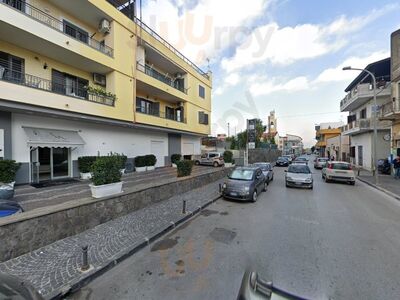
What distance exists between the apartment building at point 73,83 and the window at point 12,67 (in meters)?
0.04

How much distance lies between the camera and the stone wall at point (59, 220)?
4.25 metres

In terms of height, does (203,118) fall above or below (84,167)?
above

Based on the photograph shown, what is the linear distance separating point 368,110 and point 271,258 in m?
26.5

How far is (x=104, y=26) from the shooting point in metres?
13.5

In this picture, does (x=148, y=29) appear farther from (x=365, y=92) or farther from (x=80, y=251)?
(x=365, y=92)

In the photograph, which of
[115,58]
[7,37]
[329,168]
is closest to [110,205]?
[7,37]

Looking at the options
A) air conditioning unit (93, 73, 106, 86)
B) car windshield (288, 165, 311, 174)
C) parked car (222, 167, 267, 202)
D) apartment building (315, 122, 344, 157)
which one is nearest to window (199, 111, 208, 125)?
air conditioning unit (93, 73, 106, 86)

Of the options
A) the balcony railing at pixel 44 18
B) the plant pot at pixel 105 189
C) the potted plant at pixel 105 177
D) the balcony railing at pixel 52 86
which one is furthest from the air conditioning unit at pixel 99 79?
the plant pot at pixel 105 189

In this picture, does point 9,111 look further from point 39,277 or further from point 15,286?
point 15,286

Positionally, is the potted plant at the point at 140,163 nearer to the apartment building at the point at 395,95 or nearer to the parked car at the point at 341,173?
the parked car at the point at 341,173

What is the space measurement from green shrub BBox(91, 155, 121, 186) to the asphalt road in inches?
111

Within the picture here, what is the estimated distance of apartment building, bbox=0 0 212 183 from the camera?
987 cm

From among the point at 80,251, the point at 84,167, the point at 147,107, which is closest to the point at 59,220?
the point at 80,251

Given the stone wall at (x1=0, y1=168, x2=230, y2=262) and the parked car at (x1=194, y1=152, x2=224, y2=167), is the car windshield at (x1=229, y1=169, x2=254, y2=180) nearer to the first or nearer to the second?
the stone wall at (x1=0, y1=168, x2=230, y2=262)
